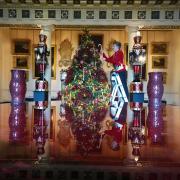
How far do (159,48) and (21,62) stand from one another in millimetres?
6703

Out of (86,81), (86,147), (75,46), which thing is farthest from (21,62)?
(86,147)

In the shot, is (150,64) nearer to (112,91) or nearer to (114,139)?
(112,91)

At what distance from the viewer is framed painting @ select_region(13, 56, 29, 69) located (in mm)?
20750

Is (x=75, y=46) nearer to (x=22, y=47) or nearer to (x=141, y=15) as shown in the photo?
(x=22, y=47)

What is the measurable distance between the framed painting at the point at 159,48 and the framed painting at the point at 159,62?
9.6 inches

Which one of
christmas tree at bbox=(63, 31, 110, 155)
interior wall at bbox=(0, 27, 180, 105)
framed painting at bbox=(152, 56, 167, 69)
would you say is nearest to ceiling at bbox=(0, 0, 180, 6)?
christmas tree at bbox=(63, 31, 110, 155)

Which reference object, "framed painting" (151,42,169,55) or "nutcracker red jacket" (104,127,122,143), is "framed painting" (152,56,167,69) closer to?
"framed painting" (151,42,169,55)

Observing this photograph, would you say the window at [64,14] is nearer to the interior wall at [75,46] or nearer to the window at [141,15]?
the window at [141,15]

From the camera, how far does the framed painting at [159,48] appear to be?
20406mm

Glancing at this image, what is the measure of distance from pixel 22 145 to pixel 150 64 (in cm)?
1680

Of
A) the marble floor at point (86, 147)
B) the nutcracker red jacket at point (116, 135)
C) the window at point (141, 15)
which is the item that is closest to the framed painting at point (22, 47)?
the window at point (141, 15)

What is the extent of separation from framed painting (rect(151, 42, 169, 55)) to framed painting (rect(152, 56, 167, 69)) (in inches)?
9.6

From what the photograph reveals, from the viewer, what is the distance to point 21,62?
2078 cm

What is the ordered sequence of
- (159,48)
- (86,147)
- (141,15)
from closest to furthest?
1. (86,147)
2. (141,15)
3. (159,48)
